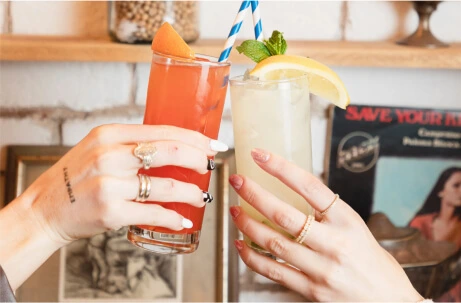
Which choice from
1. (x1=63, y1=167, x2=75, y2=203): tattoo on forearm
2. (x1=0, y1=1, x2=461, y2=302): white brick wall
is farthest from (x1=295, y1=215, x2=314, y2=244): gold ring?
(x1=0, y1=1, x2=461, y2=302): white brick wall

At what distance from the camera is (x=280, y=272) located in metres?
1.10

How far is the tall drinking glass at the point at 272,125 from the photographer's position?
1.06 m

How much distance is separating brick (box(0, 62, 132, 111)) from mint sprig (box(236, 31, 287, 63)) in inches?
23.9

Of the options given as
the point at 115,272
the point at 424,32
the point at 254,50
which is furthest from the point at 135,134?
the point at 424,32

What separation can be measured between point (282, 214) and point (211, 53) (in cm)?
55

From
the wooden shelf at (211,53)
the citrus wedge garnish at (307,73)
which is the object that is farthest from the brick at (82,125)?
the citrus wedge garnish at (307,73)

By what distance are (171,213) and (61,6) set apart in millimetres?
829

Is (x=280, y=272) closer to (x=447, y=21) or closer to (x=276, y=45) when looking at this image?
(x=276, y=45)

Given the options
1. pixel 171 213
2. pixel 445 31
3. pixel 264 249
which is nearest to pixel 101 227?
pixel 171 213

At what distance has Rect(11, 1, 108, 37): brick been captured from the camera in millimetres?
1585

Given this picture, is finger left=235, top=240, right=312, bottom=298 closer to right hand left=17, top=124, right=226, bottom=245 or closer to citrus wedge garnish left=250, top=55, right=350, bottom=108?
right hand left=17, top=124, right=226, bottom=245

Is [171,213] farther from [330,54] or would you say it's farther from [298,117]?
[330,54]

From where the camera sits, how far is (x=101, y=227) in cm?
96

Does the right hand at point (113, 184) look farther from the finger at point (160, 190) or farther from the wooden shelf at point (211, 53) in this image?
the wooden shelf at point (211, 53)
